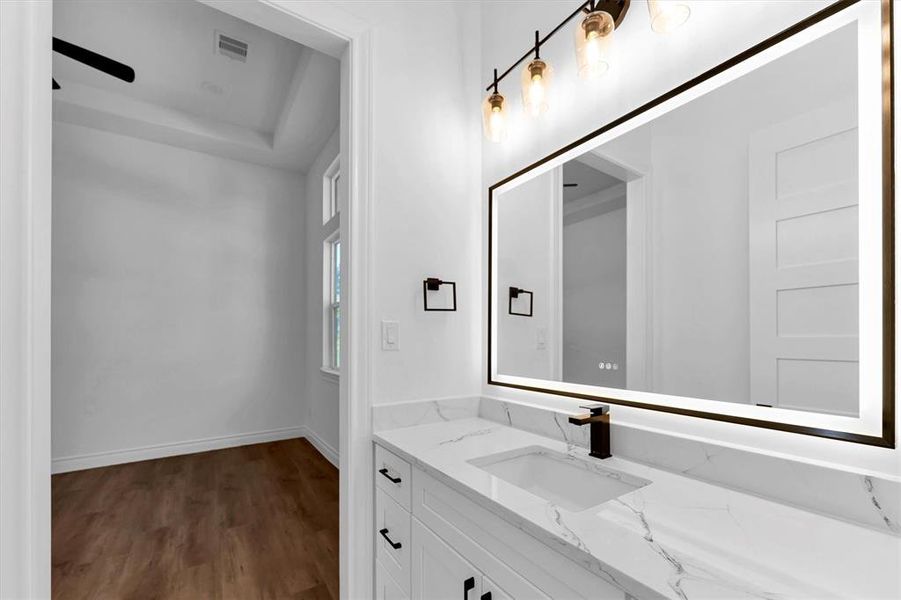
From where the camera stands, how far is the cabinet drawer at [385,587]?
4.42 ft

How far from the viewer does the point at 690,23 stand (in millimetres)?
1144

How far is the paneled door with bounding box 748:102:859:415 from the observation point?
868 millimetres

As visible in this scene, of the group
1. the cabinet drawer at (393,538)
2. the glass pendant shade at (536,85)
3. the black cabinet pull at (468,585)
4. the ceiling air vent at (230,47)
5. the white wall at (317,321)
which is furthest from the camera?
the white wall at (317,321)

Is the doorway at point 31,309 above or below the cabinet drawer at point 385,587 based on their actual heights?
above

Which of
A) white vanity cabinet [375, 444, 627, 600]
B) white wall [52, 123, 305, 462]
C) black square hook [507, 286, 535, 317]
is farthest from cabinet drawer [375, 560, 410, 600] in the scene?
white wall [52, 123, 305, 462]

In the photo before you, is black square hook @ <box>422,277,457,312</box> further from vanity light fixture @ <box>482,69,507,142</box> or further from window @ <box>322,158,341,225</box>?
window @ <box>322,158,341,225</box>

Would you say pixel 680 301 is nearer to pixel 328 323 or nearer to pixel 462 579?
pixel 462 579

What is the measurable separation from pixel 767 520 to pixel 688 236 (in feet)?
2.34

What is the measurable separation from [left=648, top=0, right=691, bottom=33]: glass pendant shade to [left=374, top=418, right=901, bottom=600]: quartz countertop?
46.6 inches

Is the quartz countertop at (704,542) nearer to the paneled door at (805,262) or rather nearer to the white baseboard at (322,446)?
the paneled door at (805,262)

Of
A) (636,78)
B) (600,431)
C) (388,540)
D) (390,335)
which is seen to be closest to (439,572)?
(388,540)

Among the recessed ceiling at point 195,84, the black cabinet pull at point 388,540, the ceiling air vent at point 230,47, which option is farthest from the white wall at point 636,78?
the ceiling air vent at point 230,47

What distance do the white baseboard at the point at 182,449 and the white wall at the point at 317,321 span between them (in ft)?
0.37

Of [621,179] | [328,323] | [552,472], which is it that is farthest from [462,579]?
[328,323]
